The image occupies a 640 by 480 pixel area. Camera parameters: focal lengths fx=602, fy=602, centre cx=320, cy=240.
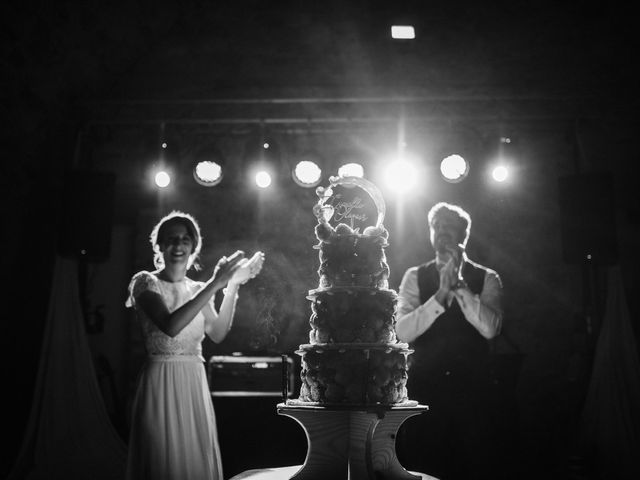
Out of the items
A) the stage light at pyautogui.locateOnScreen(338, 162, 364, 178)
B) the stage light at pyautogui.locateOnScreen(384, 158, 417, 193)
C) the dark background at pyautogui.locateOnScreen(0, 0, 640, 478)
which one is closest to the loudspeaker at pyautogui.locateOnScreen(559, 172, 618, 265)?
the dark background at pyautogui.locateOnScreen(0, 0, 640, 478)

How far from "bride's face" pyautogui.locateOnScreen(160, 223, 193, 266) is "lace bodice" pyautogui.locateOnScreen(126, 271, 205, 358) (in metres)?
0.12

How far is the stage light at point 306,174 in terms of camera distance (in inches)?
259

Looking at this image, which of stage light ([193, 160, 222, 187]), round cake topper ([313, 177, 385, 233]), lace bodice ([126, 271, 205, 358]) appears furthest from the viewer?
stage light ([193, 160, 222, 187])

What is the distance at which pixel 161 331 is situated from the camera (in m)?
2.98

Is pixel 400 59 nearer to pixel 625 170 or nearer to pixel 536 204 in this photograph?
pixel 536 204

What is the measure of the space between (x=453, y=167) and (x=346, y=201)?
12.8 feet

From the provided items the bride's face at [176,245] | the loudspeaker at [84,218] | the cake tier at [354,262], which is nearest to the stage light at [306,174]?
the loudspeaker at [84,218]

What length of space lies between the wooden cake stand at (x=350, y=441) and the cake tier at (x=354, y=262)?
1.73ft

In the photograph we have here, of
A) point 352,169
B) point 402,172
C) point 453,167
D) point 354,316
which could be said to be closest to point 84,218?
point 352,169

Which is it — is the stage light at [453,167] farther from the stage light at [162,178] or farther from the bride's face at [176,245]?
the bride's face at [176,245]

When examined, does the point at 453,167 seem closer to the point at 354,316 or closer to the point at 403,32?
the point at 403,32

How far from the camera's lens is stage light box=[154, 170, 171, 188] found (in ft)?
21.0

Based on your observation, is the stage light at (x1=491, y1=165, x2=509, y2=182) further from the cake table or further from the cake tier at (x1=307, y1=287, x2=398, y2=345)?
the cake table

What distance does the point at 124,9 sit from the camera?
5.47 metres
